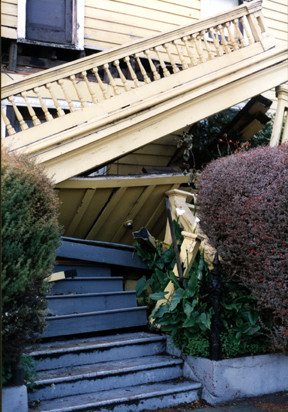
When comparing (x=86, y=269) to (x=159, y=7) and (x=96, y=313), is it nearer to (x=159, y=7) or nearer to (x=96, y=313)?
(x=96, y=313)

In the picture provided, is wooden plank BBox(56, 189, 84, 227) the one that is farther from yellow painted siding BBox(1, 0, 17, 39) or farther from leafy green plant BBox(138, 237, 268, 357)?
yellow painted siding BBox(1, 0, 17, 39)

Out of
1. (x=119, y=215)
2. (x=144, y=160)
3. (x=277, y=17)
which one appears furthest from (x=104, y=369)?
(x=277, y=17)

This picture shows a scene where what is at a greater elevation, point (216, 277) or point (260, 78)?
point (260, 78)

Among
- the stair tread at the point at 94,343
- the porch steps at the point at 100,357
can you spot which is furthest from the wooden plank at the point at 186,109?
the stair tread at the point at 94,343

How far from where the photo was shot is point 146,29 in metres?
9.17

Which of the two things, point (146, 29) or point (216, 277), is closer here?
point (216, 277)

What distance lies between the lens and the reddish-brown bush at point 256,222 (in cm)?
448

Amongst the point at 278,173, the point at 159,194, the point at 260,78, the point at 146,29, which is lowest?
the point at 278,173

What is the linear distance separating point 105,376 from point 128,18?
7.04m

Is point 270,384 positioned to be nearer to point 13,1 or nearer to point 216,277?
point 216,277

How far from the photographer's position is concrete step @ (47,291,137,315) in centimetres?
542

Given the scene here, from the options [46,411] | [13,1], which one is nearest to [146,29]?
Answer: [13,1]

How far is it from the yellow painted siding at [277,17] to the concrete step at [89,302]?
7389mm

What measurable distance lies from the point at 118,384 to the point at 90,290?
65.1 inches
